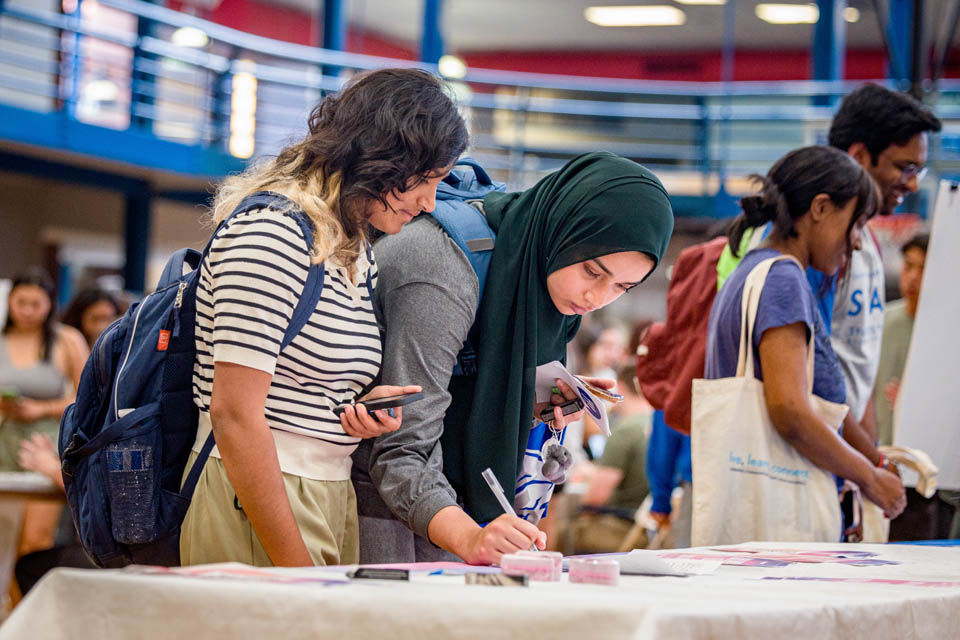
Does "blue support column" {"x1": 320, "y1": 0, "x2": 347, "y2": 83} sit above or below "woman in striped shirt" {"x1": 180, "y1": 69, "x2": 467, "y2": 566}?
above

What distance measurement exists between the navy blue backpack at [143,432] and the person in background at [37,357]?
3766 mm

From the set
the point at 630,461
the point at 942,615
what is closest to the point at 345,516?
the point at 942,615

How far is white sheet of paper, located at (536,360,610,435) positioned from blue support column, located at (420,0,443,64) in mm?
9358

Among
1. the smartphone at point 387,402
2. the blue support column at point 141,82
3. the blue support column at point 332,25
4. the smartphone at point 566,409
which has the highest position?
the blue support column at point 332,25

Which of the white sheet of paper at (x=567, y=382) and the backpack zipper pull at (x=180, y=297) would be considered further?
the white sheet of paper at (x=567, y=382)

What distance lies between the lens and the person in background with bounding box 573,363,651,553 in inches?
208

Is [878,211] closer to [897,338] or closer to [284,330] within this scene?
[897,338]

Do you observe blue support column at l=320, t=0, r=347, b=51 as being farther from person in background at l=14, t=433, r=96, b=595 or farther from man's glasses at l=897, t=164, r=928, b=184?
man's glasses at l=897, t=164, r=928, b=184

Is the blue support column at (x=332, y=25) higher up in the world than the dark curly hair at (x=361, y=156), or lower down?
higher up

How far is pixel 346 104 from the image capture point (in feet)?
5.99

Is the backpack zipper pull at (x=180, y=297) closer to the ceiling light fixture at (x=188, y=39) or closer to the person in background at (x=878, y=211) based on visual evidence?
the person in background at (x=878, y=211)

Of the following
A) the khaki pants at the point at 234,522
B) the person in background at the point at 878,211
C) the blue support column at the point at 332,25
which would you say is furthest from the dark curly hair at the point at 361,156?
the blue support column at the point at 332,25

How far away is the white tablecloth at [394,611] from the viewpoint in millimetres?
1149

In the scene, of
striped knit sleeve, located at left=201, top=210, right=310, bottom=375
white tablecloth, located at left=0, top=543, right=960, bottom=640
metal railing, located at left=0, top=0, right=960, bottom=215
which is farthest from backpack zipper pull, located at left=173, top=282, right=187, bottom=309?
metal railing, located at left=0, top=0, right=960, bottom=215
